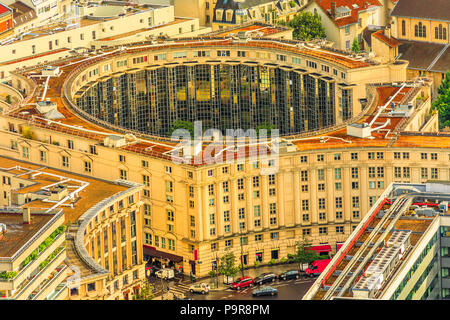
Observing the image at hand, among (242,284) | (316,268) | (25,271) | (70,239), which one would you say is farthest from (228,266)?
(25,271)

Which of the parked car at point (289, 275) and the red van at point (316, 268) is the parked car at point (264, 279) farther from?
the red van at point (316, 268)

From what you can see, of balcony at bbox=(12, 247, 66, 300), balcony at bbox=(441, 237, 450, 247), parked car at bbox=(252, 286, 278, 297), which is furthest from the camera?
parked car at bbox=(252, 286, 278, 297)

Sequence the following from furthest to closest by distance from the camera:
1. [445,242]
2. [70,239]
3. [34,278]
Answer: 1. [70,239]
2. [445,242]
3. [34,278]

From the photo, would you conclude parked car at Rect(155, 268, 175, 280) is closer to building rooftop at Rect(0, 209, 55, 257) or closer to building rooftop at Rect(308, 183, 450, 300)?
building rooftop at Rect(308, 183, 450, 300)

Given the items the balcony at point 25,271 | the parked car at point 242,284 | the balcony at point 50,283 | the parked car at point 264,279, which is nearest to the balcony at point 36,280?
the balcony at point 50,283

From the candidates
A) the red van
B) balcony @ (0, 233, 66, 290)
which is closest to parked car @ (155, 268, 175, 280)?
the red van

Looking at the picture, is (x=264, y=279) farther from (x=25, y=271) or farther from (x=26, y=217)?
(x=25, y=271)

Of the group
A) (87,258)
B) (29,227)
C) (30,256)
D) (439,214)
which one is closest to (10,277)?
(30,256)

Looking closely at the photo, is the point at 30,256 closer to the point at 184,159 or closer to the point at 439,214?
the point at 439,214
